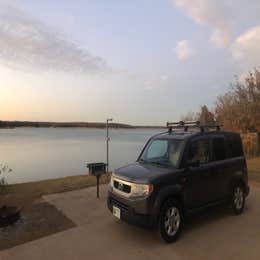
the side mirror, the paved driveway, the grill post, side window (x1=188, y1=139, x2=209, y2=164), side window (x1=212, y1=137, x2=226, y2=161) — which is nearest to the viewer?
the paved driveway

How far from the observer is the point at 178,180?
404 cm

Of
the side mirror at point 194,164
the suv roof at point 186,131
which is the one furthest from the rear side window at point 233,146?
the side mirror at point 194,164

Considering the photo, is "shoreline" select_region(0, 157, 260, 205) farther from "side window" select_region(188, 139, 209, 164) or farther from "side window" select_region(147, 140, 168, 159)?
"side window" select_region(188, 139, 209, 164)

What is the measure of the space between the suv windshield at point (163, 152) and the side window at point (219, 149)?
86 cm

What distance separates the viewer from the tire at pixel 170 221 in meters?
3.83

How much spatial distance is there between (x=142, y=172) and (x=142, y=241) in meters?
1.10

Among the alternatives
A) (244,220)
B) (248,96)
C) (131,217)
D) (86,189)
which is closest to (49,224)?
(131,217)

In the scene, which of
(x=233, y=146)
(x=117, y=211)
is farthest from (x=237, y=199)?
(x=117, y=211)

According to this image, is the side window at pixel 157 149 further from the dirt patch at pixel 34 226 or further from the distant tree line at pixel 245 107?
the distant tree line at pixel 245 107

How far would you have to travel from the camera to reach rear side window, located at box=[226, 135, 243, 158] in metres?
5.16

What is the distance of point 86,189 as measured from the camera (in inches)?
290

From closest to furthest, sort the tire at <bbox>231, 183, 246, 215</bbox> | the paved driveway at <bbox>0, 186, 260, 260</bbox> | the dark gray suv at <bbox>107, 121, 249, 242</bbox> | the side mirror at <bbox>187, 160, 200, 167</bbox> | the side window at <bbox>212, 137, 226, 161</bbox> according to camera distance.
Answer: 1. the paved driveway at <bbox>0, 186, 260, 260</bbox>
2. the dark gray suv at <bbox>107, 121, 249, 242</bbox>
3. the side mirror at <bbox>187, 160, 200, 167</bbox>
4. the side window at <bbox>212, 137, 226, 161</bbox>
5. the tire at <bbox>231, 183, 246, 215</bbox>

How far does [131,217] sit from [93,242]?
2.45 feet

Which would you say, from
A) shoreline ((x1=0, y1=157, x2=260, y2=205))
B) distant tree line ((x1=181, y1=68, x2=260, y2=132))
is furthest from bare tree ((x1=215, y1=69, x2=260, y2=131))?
shoreline ((x1=0, y1=157, x2=260, y2=205))
